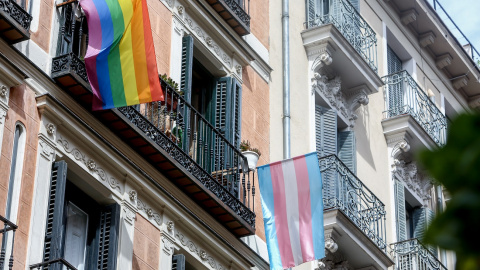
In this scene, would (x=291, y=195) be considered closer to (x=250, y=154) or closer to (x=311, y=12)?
(x=250, y=154)

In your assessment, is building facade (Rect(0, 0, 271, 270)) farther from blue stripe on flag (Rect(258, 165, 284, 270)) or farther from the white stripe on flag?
the white stripe on flag

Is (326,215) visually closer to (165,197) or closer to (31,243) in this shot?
(165,197)

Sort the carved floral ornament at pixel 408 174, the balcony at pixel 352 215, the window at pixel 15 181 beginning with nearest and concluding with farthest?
1. the window at pixel 15 181
2. the balcony at pixel 352 215
3. the carved floral ornament at pixel 408 174

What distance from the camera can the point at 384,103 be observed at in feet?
65.6

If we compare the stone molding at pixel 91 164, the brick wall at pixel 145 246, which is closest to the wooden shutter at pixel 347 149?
the brick wall at pixel 145 246

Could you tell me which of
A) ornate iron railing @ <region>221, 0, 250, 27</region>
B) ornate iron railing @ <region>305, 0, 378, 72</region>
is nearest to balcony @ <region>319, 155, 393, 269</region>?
ornate iron railing @ <region>305, 0, 378, 72</region>

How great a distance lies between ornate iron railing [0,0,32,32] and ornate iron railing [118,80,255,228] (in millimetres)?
1596

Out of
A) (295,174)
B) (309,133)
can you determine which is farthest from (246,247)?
(309,133)

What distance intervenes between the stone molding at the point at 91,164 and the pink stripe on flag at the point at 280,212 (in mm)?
2811

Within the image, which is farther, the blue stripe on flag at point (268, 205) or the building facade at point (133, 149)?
the blue stripe on flag at point (268, 205)

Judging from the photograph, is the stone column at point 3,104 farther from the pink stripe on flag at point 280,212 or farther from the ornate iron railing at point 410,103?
the ornate iron railing at point 410,103

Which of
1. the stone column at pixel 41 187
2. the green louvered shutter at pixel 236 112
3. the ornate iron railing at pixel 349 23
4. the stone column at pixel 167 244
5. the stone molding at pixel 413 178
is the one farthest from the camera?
the stone molding at pixel 413 178

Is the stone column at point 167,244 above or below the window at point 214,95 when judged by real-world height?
below

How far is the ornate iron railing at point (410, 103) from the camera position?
19812 mm
